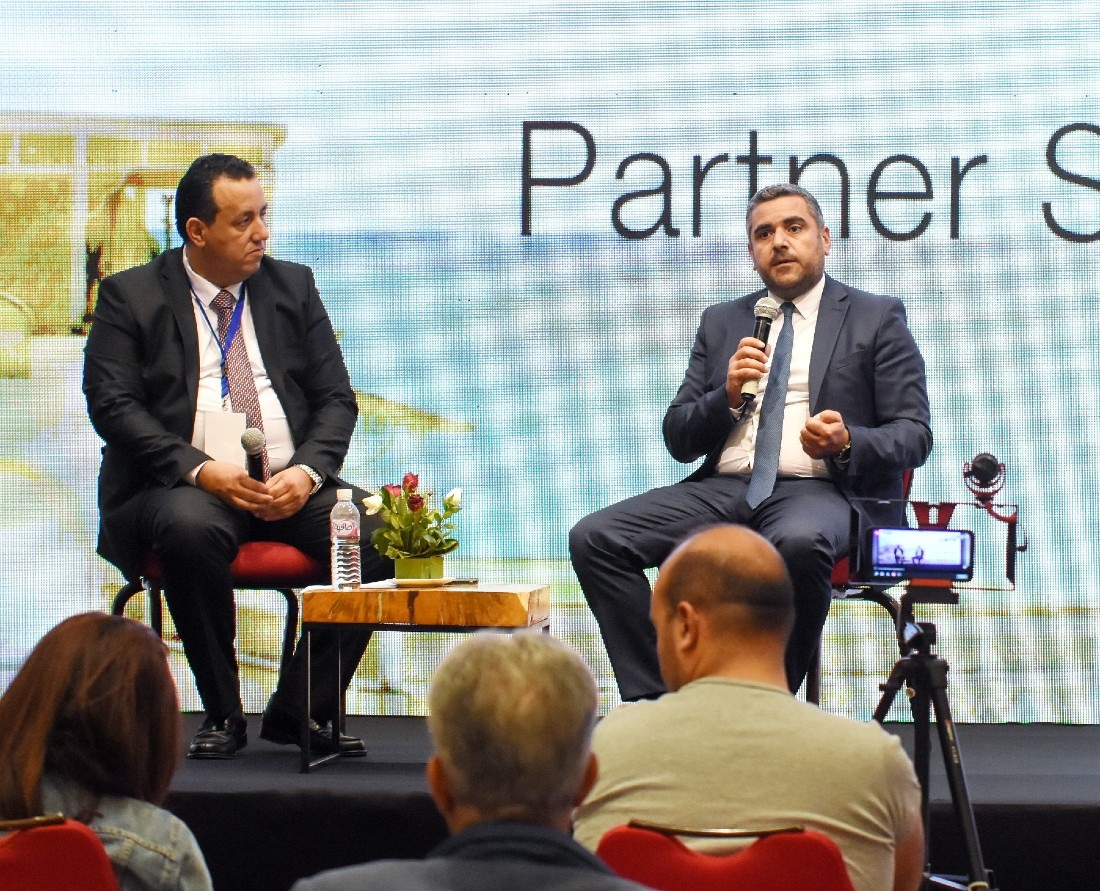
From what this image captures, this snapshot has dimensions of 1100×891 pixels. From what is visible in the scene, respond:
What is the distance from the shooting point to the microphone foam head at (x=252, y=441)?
3.09 meters

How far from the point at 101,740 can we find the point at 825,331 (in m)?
2.23

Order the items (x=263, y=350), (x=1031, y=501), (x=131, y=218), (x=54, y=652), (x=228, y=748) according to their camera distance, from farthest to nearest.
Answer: (x=131, y=218)
(x=1031, y=501)
(x=263, y=350)
(x=228, y=748)
(x=54, y=652)

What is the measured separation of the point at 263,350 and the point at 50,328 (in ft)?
3.22

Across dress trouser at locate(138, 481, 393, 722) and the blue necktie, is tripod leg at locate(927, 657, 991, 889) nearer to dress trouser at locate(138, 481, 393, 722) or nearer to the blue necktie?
the blue necktie

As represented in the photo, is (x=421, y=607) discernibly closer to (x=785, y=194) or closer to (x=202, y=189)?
(x=202, y=189)

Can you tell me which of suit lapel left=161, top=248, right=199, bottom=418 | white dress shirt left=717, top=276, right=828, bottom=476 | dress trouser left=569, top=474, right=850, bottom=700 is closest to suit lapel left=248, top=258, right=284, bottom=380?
suit lapel left=161, top=248, right=199, bottom=418

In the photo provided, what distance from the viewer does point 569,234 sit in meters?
3.98

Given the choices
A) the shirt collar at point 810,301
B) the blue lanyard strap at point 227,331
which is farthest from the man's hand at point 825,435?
the blue lanyard strap at point 227,331

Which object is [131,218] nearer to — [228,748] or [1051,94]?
[228,748]

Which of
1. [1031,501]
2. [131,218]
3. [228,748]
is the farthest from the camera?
[131,218]

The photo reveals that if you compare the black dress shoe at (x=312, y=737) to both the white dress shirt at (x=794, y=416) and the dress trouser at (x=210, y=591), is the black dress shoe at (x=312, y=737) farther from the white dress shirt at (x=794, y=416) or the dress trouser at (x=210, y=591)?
the white dress shirt at (x=794, y=416)

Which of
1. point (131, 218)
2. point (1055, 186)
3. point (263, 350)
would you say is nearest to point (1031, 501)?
point (1055, 186)

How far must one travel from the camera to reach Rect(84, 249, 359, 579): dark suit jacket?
3.24 m

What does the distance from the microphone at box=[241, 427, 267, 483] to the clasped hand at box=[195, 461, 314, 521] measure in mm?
17
